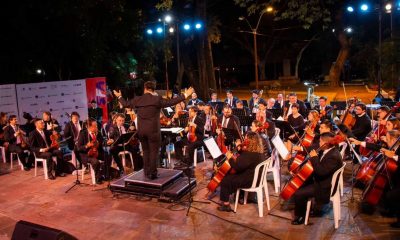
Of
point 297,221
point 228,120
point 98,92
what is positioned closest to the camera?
point 297,221

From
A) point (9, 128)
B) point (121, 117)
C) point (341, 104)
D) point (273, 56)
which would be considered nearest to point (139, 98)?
point (121, 117)

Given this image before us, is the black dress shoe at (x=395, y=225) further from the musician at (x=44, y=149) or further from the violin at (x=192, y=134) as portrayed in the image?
the musician at (x=44, y=149)

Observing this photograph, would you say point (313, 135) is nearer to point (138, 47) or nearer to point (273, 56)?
point (138, 47)

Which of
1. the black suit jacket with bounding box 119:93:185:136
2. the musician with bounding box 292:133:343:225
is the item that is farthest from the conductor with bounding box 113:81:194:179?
the musician with bounding box 292:133:343:225

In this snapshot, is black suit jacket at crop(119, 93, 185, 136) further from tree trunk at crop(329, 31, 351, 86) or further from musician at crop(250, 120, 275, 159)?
tree trunk at crop(329, 31, 351, 86)

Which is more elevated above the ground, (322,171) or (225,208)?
(322,171)

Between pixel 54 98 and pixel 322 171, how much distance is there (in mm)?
9563

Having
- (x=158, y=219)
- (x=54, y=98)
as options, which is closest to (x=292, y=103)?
(x=158, y=219)

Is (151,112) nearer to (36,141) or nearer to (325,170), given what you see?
(325,170)

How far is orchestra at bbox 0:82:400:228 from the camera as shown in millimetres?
5766

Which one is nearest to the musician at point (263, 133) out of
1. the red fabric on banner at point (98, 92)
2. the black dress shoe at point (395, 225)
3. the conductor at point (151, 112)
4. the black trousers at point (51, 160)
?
the conductor at point (151, 112)

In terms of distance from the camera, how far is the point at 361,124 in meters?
8.54

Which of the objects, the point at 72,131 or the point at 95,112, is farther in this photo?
the point at 95,112

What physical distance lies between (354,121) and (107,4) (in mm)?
11793
